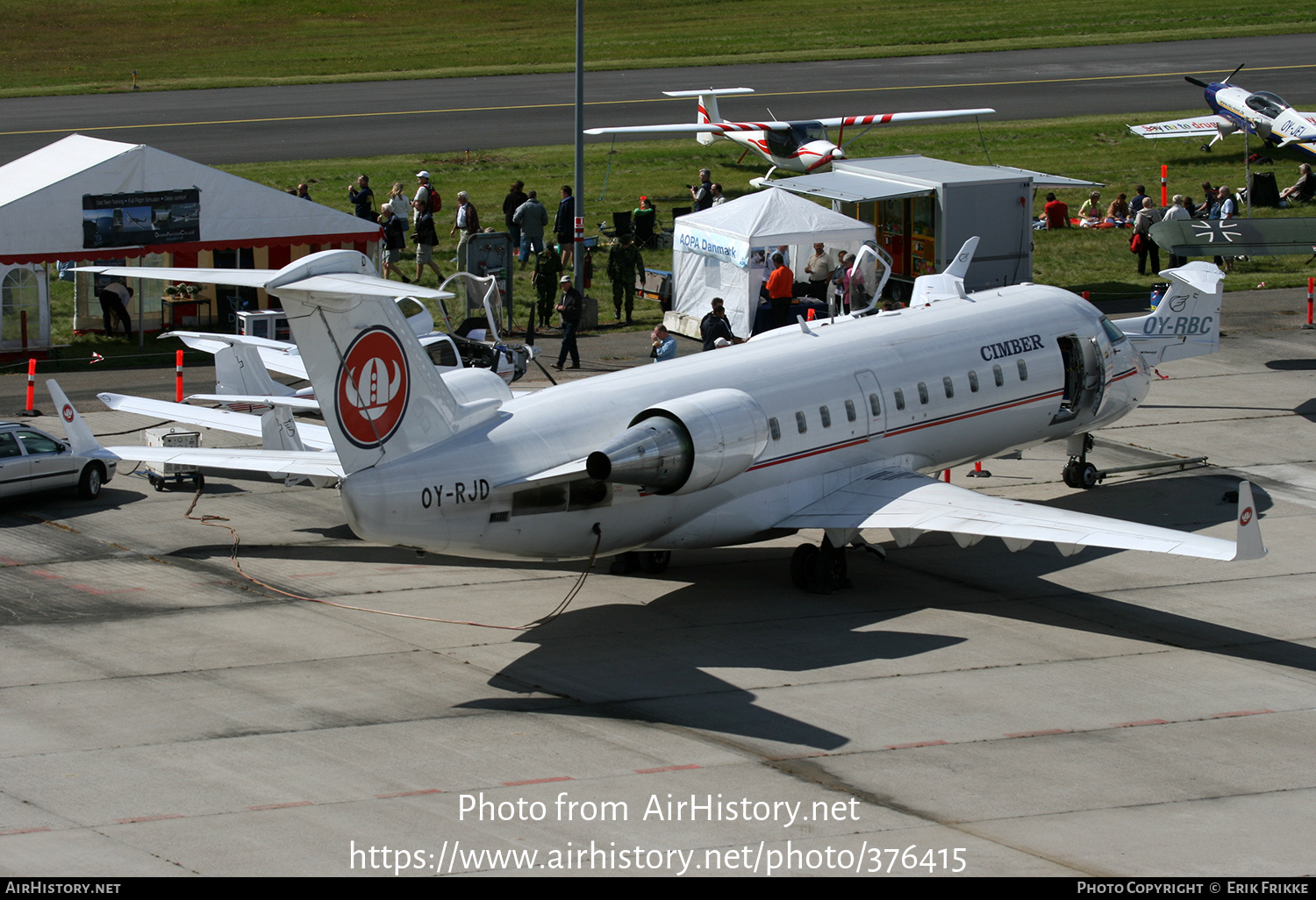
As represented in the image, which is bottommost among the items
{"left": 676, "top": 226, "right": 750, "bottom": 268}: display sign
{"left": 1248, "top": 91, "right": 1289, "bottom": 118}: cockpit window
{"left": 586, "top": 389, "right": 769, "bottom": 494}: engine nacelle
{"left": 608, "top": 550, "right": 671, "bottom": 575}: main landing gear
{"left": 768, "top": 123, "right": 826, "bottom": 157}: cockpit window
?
{"left": 608, "top": 550, "right": 671, "bottom": 575}: main landing gear

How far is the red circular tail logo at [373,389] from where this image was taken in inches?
677

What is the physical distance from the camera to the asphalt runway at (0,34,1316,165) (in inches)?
2270

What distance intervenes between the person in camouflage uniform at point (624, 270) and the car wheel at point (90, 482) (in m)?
15.6

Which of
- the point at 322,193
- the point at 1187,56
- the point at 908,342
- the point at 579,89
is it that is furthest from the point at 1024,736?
the point at 1187,56

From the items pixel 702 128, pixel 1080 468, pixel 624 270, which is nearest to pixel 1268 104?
pixel 702 128

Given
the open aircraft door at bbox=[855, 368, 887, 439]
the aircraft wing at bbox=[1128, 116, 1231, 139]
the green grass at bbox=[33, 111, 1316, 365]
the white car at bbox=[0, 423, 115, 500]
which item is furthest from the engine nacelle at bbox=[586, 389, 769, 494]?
the aircraft wing at bbox=[1128, 116, 1231, 139]

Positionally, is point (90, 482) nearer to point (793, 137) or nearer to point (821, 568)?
point (821, 568)

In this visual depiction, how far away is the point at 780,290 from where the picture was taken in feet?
112

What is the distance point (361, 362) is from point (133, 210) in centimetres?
1908

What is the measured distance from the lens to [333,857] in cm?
1284

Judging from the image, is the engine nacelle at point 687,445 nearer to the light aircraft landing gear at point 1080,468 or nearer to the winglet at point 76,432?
the light aircraft landing gear at point 1080,468

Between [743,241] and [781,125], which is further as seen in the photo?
[781,125]

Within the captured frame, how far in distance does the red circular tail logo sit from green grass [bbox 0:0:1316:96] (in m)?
57.0

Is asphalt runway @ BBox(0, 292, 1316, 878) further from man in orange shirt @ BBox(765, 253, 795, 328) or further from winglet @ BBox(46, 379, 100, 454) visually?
man in orange shirt @ BBox(765, 253, 795, 328)
